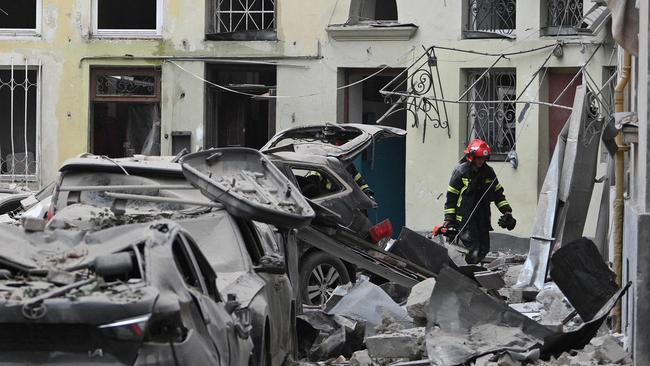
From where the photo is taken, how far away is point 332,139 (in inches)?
736

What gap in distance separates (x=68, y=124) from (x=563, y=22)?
929cm

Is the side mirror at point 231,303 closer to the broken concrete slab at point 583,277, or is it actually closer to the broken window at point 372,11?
the broken concrete slab at point 583,277

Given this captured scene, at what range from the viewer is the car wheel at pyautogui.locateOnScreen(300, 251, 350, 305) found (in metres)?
15.5

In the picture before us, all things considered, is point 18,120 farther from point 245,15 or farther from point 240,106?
point 245,15

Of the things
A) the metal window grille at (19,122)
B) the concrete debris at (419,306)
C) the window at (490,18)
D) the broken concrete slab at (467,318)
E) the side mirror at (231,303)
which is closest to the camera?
the side mirror at (231,303)

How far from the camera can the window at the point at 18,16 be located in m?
26.3

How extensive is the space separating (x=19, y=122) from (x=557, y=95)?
1015 cm

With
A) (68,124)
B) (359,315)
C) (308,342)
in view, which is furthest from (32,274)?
(68,124)

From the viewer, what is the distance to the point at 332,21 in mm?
25016

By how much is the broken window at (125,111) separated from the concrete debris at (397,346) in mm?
14937

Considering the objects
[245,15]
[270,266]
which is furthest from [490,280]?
[245,15]

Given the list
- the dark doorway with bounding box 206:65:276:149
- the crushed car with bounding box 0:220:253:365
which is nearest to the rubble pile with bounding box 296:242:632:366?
the crushed car with bounding box 0:220:253:365

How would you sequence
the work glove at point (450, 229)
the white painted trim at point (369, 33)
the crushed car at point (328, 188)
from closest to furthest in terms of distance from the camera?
the crushed car at point (328, 188) → the work glove at point (450, 229) → the white painted trim at point (369, 33)

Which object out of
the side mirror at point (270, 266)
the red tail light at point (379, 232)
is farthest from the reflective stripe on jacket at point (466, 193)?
the side mirror at point (270, 266)
